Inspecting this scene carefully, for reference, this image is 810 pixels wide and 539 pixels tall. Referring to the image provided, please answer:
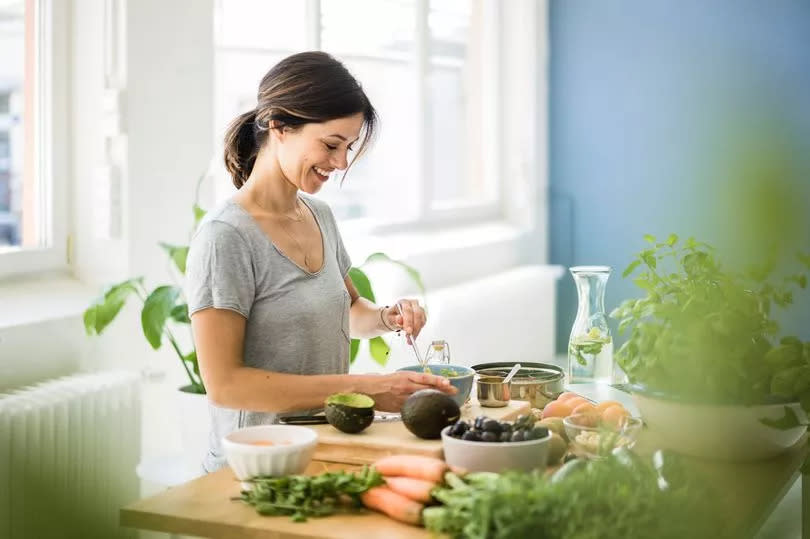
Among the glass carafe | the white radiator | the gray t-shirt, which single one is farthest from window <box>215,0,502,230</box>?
the glass carafe

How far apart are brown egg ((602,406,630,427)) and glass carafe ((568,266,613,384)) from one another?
0.36 meters

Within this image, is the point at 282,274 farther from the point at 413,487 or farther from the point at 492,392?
the point at 413,487

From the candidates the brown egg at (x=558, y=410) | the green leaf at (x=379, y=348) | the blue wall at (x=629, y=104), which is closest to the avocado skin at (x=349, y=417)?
the brown egg at (x=558, y=410)

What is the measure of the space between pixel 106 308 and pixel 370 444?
116cm

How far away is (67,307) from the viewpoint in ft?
8.53

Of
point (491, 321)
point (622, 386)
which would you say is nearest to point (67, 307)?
point (622, 386)

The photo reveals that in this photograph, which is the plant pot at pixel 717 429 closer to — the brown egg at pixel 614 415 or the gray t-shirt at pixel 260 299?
the brown egg at pixel 614 415

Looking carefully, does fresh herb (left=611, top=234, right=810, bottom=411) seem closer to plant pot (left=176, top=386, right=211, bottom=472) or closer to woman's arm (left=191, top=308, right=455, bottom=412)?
woman's arm (left=191, top=308, right=455, bottom=412)

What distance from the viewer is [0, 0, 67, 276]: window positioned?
2.67 meters

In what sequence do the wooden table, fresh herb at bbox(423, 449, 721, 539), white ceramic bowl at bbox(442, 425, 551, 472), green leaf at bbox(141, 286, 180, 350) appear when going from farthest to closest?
green leaf at bbox(141, 286, 180, 350) < white ceramic bowl at bbox(442, 425, 551, 472) < the wooden table < fresh herb at bbox(423, 449, 721, 539)

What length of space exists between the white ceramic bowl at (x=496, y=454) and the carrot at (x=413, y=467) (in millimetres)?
32

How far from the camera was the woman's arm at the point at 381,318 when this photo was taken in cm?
196

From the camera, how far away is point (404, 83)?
14.8ft

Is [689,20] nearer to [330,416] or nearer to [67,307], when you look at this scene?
[67,307]
